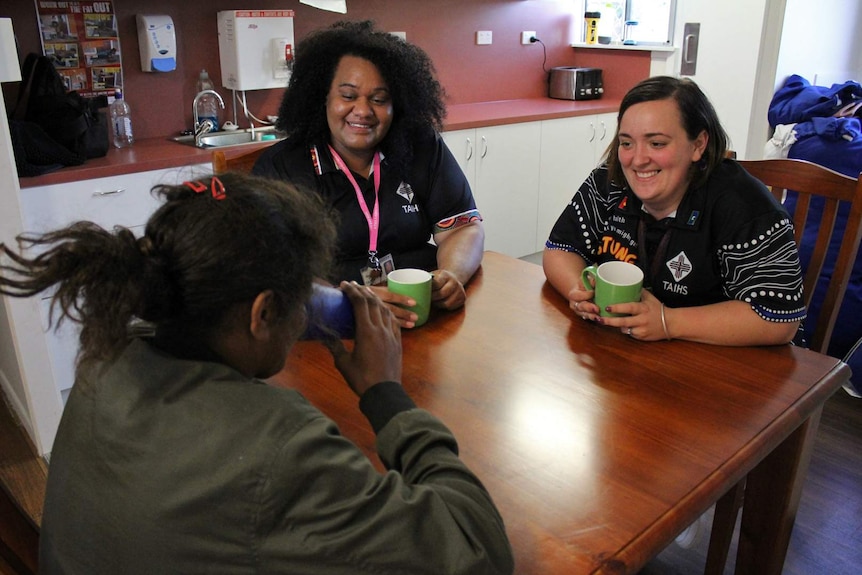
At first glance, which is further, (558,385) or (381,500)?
(558,385)

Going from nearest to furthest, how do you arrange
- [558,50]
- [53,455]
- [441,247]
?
[53,455] < [441,247] < [558,50]

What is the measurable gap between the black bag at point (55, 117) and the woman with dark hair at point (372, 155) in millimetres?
1011

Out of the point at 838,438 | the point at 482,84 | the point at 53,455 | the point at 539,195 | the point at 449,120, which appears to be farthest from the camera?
the point at 482,84

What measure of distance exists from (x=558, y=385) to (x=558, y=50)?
13.0 ft

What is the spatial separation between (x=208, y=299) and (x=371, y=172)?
1.20 m

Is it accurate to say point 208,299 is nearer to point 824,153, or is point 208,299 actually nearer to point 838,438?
point 838,438

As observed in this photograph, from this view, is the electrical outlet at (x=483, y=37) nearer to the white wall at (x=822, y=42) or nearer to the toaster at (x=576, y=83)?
the toaster at (x=576, y=83)

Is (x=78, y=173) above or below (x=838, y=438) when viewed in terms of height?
above

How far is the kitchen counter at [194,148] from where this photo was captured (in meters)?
2.47

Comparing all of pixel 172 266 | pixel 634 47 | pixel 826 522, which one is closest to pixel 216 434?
pixel 172 266

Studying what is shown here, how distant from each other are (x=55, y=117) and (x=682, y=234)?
2.14m

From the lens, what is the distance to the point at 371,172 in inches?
73.5

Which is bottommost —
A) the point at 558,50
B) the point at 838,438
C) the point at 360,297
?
the point at 838,438

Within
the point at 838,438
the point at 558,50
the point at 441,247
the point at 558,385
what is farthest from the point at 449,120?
the point at 558,385
